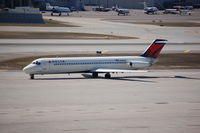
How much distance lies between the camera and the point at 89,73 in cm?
6281

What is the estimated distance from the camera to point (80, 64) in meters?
59.6

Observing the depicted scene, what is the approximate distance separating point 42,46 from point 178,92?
46.9 metres

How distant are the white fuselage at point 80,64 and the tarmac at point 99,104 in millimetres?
1079

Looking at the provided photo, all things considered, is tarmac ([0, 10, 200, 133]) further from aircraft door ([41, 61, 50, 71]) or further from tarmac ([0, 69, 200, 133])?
aircraft door ([41, 61, 50, 71])

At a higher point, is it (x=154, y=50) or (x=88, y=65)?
(x=154, y=50)

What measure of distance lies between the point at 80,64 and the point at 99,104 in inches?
737

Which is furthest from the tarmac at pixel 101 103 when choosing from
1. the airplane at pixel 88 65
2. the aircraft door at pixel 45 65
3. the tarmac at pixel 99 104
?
the aircraft door at pixel 45 65

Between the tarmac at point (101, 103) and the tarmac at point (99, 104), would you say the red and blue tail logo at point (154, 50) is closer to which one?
the tarmac at point (101, 103)

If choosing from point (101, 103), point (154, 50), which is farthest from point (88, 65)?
point (101, 103)

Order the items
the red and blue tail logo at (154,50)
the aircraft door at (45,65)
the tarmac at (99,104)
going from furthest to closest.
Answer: the red and blue tail logo at (154,50), the aircraft door at (45,65), the tarmac at (99,104)

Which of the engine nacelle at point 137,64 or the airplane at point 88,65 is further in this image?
the engine nacelle at point 137,64

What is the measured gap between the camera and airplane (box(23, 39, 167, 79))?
57969 mm

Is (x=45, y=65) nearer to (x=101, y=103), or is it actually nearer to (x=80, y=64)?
(x=80, y=64)

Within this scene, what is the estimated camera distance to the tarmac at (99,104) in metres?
32.9
